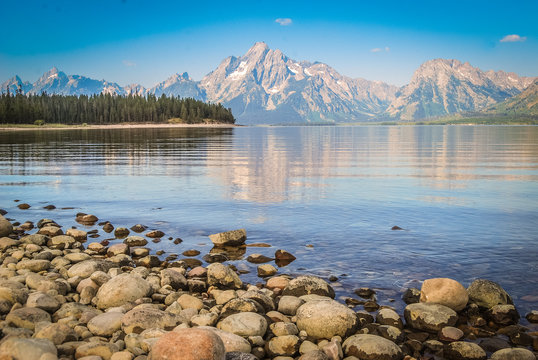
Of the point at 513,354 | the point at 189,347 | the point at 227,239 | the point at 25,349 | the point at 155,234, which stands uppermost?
the point at 189,347

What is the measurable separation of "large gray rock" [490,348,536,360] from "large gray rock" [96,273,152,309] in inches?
384

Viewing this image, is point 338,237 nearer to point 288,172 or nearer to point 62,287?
point 62,287

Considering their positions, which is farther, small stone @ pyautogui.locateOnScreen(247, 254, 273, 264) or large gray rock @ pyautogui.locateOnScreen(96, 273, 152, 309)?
small stone @ pyautogui.locateOnScreen(247, 254, 273, 264)

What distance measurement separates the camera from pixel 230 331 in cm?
1070

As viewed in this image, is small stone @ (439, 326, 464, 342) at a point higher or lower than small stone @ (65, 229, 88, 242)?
lower

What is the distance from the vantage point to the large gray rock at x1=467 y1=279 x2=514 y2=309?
40.8 feet

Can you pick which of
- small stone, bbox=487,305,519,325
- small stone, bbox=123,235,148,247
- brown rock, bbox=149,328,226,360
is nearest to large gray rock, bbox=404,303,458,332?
small stone, bbox=487,305,519,325

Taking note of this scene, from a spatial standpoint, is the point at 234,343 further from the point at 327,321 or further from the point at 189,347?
the point at 327,321

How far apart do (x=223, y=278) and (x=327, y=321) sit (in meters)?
4.61

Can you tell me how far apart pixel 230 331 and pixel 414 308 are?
207 inches

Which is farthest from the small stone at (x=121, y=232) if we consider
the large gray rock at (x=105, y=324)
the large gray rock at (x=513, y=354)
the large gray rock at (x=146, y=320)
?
the large gray rock at (x=513, y=354)

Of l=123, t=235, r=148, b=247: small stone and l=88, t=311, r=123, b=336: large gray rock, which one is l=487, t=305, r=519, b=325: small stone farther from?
l=123, t=235, r=148, b=247: small stone

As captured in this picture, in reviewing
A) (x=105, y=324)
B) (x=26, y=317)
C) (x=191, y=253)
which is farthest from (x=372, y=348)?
(x=191, y=253)

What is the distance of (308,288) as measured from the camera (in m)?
13.3
